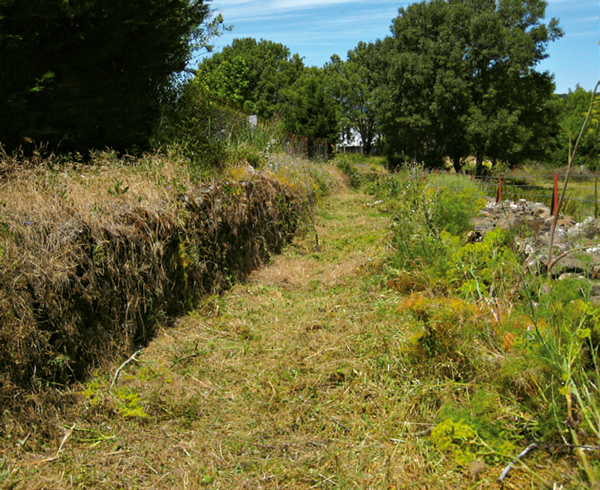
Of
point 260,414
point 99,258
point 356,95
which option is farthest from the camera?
point 356,95

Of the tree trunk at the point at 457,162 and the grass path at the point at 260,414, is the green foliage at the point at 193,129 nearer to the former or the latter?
the grass path at the point at 260,414

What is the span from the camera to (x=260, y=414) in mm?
2852

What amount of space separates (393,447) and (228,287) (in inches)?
113

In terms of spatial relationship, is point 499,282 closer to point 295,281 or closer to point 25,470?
point 295,281

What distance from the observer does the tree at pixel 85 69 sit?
436cm

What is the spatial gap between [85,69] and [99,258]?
3.04m

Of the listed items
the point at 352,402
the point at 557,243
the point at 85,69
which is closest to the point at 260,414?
the point at 352,402

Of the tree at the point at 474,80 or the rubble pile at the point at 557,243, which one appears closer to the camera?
the rubble pile at the point at 557,243

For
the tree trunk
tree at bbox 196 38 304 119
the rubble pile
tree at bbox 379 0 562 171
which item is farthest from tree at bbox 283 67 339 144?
tree at bbox 196 38 304 119

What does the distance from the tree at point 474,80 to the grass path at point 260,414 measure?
64.2 feet

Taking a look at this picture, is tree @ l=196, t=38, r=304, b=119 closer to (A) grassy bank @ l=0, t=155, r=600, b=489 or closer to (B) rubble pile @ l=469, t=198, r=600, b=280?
(B) rubble pile @ l=469, t=198, r=600, b=280

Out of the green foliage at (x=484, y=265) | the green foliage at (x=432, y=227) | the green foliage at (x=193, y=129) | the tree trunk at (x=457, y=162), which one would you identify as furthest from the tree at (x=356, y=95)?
the green foliage at (x=484, y=265)

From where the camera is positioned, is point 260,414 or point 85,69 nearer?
point 260,414

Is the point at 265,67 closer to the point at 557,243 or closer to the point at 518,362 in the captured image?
the point at 557,243
